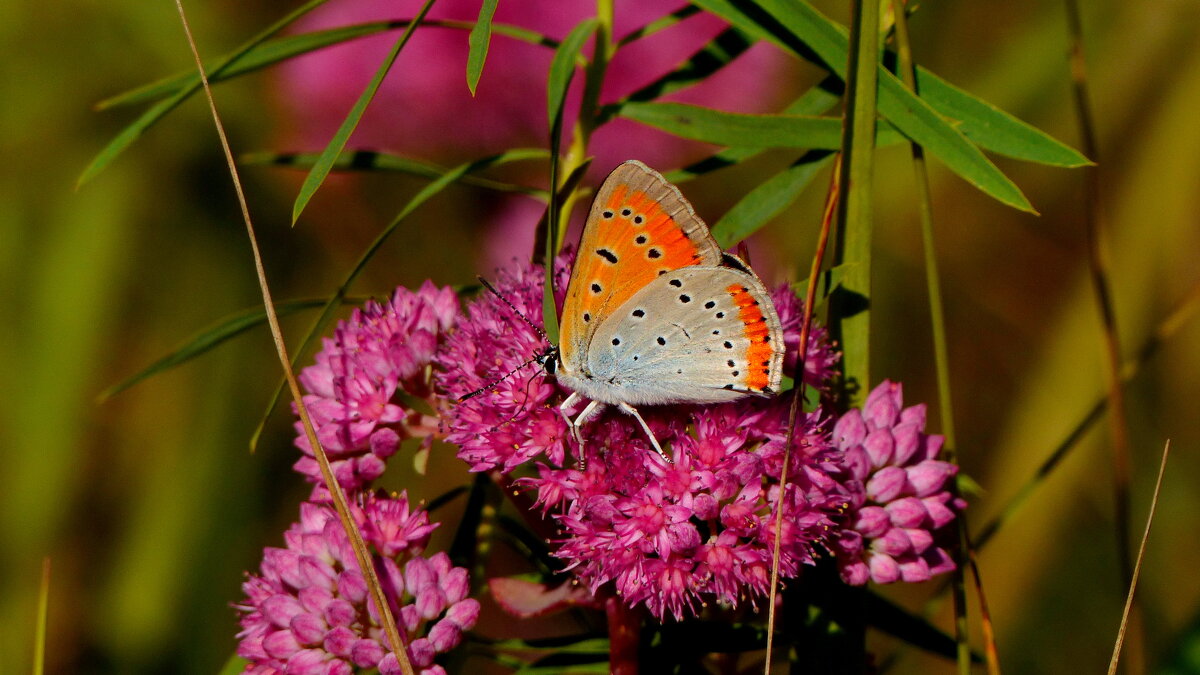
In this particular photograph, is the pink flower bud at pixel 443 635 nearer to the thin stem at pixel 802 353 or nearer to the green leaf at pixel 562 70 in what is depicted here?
the thin stem at pixel 802 353

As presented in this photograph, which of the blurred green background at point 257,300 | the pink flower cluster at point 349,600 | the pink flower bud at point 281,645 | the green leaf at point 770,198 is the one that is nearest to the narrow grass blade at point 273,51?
the green leaf at point 770,198

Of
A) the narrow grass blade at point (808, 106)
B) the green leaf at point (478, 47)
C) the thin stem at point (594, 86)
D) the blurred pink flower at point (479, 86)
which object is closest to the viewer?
the green leaf at point (478, 47)

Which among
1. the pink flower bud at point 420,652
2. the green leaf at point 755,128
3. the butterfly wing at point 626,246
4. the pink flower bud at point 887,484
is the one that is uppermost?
the green leaf at point 755,128

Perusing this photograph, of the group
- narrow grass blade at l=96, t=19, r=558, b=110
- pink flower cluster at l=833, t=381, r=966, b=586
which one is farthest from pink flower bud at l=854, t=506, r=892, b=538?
narrow grass blade at l=96, t=19, r=558, b=110

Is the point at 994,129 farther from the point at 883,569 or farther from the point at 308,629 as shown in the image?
the point at 308,629

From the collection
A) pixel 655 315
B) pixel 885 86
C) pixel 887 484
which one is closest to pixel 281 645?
pixel 655 315

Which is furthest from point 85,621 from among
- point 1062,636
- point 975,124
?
point 1062,636

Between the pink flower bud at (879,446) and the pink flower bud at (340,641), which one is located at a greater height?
the pink flower bud at (879,446)
